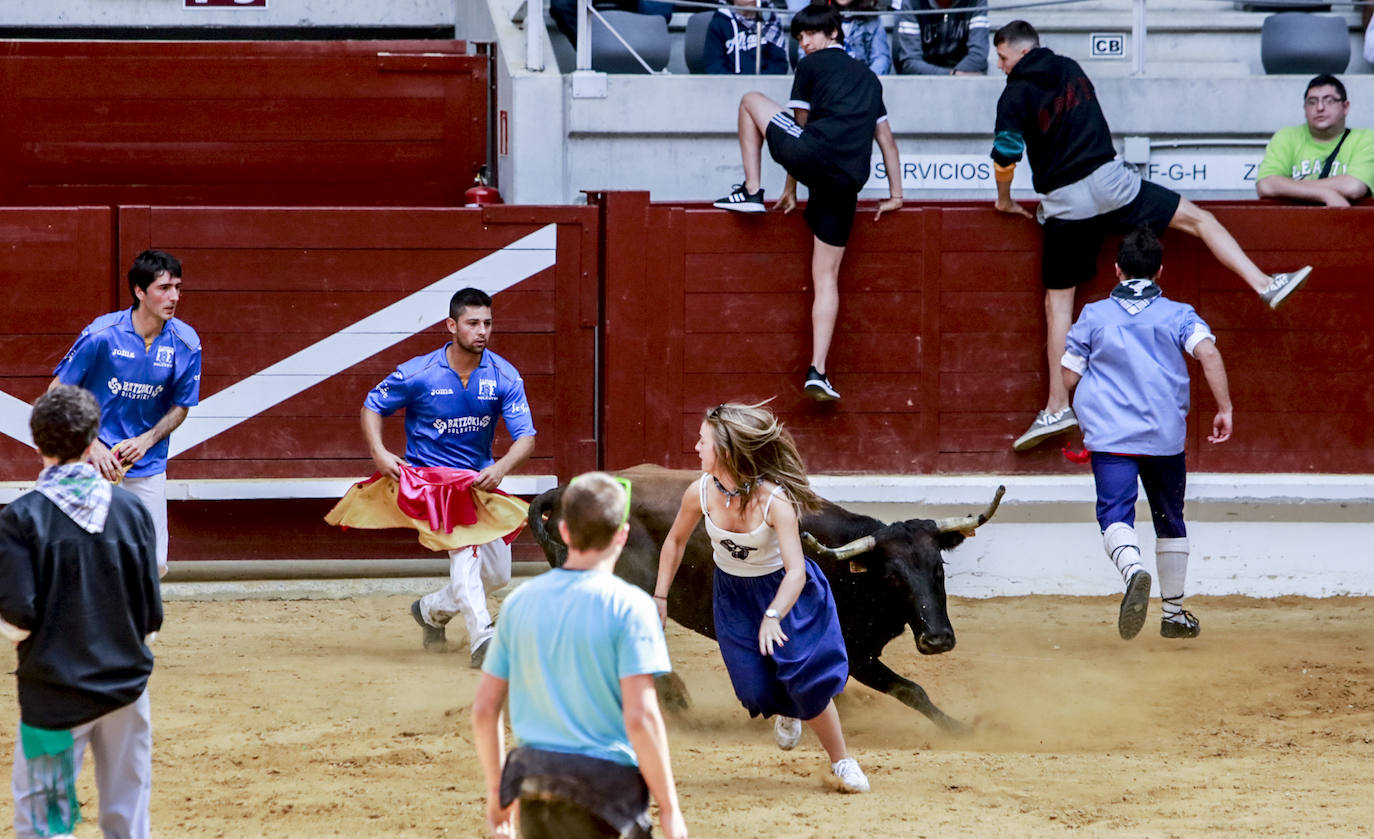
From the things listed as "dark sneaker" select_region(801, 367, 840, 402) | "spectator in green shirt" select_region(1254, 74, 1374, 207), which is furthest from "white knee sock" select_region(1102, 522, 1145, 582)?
"spectator in green shirt" select_region(1254, 74, 1374, 207)

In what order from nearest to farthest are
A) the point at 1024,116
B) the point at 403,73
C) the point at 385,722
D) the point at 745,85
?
Answer: 1. the point at 385,722
2. the point at 1024,116
3. the point at 745,85
4. the point at 403,73

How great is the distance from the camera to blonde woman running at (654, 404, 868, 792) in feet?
16.2

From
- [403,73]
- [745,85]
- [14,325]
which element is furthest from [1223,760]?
[403,73]

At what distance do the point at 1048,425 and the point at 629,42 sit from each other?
11.5ft

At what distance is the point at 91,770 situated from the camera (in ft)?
17.7

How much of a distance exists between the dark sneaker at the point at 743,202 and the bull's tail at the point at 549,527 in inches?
84.9

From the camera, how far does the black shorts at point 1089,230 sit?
321 inches

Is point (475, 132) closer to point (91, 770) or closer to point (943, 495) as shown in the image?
point (943, 495)

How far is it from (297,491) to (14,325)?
161 centimetres

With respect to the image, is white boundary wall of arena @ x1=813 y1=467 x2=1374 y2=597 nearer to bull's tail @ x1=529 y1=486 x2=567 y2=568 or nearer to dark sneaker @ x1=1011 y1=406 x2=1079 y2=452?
dark sneaker @ x1=1011 y1=406 x2=1079 y2=452

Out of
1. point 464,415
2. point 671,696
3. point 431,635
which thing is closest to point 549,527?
point 464,415

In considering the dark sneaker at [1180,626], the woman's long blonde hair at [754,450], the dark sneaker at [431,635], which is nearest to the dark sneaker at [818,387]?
the dark sneaker at [1180,626]

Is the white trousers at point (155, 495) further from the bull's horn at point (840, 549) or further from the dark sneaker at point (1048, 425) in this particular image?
the dark sneaker at point (1048, 425)

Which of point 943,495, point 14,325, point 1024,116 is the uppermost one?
point 1024,116
